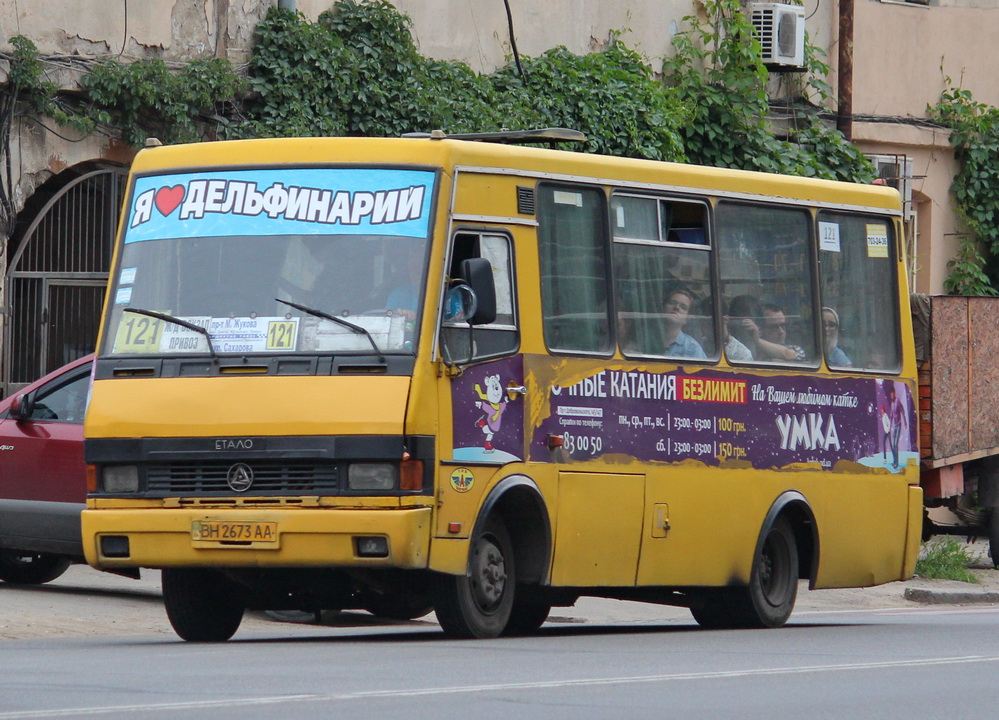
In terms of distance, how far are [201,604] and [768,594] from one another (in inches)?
150

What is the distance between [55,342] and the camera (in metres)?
18.4

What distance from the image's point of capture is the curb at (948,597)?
18391 millimetres

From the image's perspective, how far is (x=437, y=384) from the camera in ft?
34.0

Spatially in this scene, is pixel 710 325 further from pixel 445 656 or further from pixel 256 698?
pixel 256 698

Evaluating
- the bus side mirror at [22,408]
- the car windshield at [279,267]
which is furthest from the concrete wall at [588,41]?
the car windshield at [279,267]

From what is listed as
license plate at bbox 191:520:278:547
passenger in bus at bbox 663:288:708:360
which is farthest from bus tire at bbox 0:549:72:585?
passenger in bus at bbox 663:288:708:360

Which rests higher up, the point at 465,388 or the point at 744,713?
the point at 465,388

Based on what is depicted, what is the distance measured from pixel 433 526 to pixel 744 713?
2962 mm

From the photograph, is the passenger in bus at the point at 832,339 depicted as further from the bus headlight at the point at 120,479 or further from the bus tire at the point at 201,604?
the bus headlight at the point at 120,479

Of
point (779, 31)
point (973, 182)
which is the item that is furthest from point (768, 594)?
point (973, 182)

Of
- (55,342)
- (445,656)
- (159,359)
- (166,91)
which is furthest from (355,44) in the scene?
(445,656)

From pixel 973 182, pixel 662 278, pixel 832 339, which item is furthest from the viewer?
pixel 973 182

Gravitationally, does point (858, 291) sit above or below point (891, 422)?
above

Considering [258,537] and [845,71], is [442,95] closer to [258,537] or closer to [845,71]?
[845,71]
